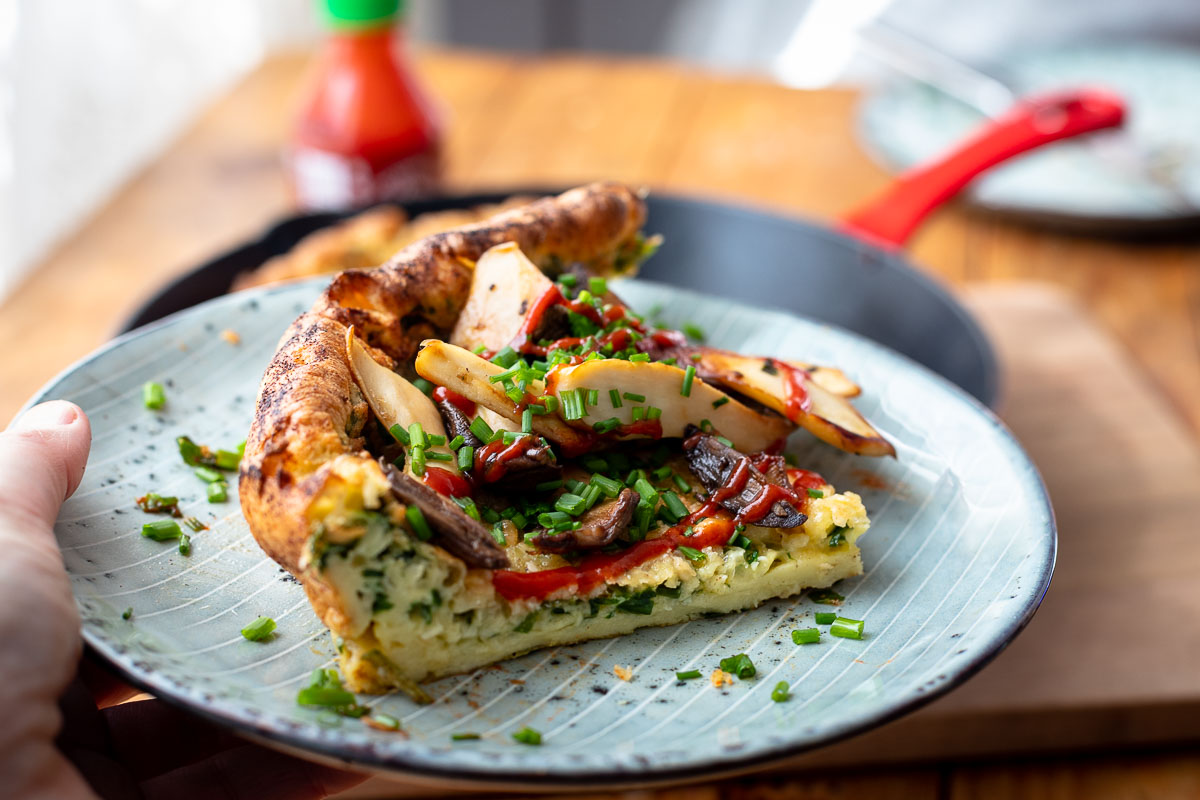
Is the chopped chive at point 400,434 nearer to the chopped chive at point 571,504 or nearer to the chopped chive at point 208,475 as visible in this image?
the chopped chive at point 571,504

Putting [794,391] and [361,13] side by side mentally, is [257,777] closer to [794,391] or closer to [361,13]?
[794,391]

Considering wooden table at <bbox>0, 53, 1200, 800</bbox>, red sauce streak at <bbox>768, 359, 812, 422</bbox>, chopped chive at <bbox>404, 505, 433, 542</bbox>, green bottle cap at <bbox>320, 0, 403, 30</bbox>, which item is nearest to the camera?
chopped chive at <bbox>404, 505, 433, 542</bbox>

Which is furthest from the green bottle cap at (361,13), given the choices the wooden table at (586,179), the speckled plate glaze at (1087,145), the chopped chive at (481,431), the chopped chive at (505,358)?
the chopped chive at (481,431)

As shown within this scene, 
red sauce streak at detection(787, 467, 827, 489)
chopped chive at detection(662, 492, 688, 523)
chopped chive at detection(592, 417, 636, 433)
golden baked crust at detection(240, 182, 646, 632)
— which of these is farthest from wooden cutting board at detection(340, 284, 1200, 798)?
golden baked crust at detection(240, 182, 646, 632)

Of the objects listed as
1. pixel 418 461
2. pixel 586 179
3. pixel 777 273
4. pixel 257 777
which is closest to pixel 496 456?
pixel 418 461

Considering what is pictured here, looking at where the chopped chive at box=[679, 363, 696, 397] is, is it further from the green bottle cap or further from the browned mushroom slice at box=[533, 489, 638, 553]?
the green bottle cap

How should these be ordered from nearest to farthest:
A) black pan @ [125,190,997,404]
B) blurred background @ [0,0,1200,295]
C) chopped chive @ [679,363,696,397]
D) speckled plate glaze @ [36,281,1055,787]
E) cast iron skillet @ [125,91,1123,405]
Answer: speckled plate glaze @ [36,281,1055,787] < chopped chive @ [679,363,696,397] < black pan @ [125,190,997,404] < cast iron skillet @ [125,91,1123,405] < blurred background @ [0,0,1200,295]
